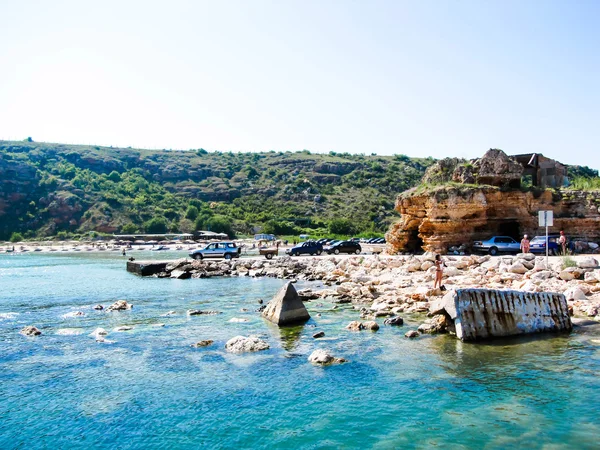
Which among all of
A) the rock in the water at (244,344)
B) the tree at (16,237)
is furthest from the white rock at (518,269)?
the tree at (16,237)

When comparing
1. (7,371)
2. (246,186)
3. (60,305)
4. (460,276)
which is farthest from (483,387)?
(246,186)

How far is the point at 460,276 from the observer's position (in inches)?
828

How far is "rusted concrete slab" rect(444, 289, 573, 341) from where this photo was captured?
11.9 m

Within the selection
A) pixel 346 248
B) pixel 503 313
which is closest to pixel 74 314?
pixel 503 313

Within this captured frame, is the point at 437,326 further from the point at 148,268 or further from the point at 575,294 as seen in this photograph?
the point at 148,268

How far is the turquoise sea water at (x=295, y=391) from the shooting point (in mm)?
7270

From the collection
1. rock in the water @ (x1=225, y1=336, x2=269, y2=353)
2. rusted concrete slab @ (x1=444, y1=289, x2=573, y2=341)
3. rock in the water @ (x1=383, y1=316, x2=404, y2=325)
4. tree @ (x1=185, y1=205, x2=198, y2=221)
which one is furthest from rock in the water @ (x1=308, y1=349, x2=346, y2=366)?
tree @ (x1=185, y1=205, x2=198, y2=221)

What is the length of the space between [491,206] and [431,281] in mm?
14103

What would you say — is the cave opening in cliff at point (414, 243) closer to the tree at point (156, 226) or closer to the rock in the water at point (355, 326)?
the rock in the water at point (355, 326)

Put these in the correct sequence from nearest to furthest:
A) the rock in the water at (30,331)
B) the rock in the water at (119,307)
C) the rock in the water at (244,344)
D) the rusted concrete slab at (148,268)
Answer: the rock in the water at (244,344), the rock in the water at (30,331), the rock in the water at (119,307), the rusted concrete slab at (148,268)

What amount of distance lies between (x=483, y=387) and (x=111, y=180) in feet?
393

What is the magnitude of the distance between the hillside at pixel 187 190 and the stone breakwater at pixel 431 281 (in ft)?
183

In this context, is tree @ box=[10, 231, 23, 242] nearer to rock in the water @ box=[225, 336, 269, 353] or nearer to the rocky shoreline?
the rocky shoreline

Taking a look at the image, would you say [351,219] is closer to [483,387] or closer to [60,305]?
[60,305]
